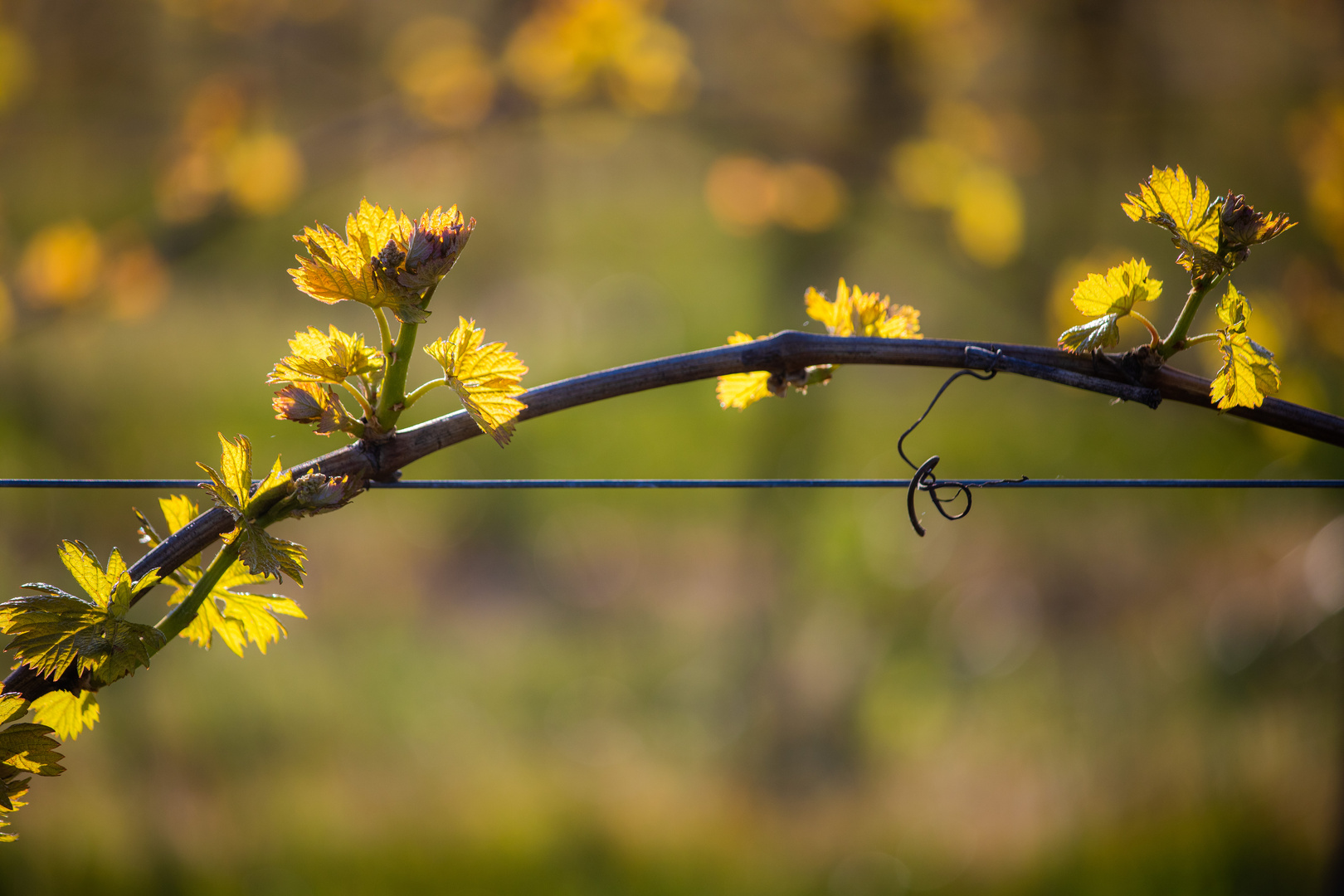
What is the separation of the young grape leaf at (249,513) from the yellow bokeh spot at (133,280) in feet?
5.17

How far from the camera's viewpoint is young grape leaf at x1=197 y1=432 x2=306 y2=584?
53cm

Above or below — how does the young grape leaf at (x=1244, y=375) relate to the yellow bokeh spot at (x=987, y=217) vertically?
below

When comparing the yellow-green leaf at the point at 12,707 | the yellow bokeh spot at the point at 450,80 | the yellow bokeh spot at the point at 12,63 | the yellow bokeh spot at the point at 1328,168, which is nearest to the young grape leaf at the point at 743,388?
the yellow-green leaf at the point at 12,707

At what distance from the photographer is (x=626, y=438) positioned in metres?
3.63

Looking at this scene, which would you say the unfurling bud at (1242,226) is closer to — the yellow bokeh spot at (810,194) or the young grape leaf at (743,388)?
the young grape leaf at (743,388)

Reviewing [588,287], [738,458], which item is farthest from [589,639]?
[588,287]

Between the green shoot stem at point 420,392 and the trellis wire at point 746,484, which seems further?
the trellis wire at point 746,484

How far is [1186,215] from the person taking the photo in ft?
1.89

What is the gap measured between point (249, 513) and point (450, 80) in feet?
5.61

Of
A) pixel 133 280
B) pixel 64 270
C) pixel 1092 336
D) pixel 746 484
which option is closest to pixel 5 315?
pixel 64 270

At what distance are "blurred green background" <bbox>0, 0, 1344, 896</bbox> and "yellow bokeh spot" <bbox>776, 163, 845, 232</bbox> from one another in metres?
0.01

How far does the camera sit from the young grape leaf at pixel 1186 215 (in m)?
0.56

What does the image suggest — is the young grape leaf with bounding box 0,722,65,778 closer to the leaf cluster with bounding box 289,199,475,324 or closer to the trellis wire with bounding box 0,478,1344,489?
the trellis wire with bounding box 0,478,1344,489

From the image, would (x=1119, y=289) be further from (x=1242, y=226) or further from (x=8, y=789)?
(x=8, y=789)
